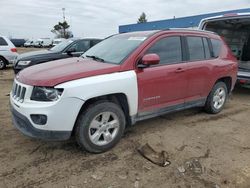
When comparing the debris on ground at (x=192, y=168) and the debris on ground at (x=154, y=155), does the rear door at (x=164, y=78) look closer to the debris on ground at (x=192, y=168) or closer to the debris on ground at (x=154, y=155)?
the debris on ground at (x=154, y=155)

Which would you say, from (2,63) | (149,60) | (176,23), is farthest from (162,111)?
(176,23)

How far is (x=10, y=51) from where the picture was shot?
43.3 ft

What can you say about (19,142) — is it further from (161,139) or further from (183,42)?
(183,42)

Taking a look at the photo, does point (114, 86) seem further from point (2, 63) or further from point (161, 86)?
point (2, 63)

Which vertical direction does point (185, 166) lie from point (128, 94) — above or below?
below

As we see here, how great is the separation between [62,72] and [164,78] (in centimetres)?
175

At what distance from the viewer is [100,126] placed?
12.8 feet

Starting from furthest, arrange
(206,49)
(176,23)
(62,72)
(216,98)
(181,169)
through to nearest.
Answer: (176,23) → (216,98) → (206,49) → (62,72) → (181,169)

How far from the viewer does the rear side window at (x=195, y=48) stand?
5125 millimetres

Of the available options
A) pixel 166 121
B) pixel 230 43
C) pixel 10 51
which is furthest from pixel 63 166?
pixel 10 51

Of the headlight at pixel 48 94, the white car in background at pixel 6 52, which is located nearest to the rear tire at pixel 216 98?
the headlight at pixel 48 94

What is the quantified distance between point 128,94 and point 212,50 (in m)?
2.63

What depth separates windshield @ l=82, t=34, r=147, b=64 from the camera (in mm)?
4324

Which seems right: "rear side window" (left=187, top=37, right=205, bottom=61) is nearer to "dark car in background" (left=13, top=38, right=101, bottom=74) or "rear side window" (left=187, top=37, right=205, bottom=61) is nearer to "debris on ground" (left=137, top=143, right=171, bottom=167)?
"debris on ground" (left=137, top=143, right=171, bottom=167)
